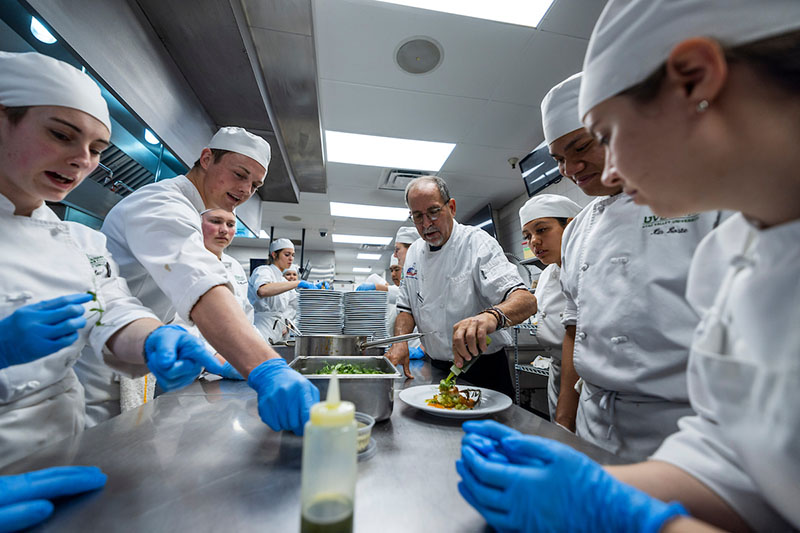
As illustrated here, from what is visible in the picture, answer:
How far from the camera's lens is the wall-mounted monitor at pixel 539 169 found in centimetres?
367

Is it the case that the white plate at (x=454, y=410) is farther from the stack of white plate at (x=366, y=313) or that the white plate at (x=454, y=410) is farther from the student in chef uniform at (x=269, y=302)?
the student in chef uniform at (x=269, y=302)

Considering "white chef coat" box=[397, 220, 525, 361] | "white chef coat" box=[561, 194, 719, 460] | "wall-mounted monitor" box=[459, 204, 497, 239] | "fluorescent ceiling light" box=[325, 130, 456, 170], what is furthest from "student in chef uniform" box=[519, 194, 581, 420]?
"wall-mounted monitor" box=[459, 204, 497, 239]

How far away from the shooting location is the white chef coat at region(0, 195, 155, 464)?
2.97 ft

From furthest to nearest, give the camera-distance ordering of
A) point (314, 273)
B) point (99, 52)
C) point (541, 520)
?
1. point (314, 273)
2. point (99, 52)
3. point (541, 520)

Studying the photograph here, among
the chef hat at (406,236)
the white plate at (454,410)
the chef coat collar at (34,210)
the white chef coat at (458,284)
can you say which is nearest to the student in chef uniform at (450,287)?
the white chef coat at (458,284)

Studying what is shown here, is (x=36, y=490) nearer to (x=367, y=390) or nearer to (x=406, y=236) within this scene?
(x=367, y=390)

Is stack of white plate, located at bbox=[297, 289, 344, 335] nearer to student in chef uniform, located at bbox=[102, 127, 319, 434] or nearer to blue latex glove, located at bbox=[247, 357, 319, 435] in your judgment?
student in chef uniform, located at bbox=[102, 127, 319, 434]

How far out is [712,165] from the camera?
504 mm

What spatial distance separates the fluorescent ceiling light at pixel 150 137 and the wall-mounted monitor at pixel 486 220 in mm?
4510

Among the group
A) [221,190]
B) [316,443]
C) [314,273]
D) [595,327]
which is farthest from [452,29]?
[314,273]

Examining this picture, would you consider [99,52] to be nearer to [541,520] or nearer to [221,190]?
[221,190]

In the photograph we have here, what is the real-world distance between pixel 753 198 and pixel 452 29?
7.71 feet

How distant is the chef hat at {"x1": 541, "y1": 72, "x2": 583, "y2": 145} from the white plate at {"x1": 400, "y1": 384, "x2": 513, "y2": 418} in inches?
41.3

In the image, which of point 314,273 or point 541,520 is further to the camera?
point 314,273
